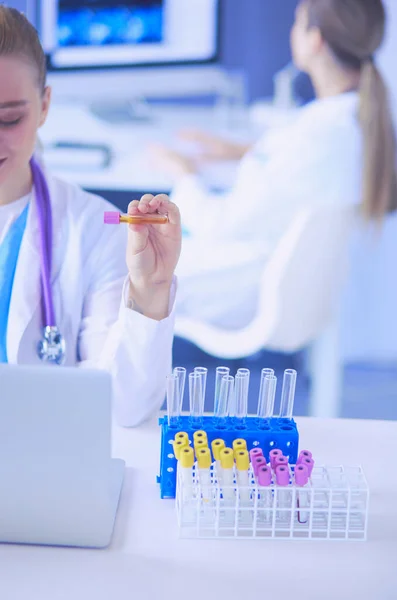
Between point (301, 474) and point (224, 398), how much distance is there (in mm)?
131

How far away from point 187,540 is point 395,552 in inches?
7.8

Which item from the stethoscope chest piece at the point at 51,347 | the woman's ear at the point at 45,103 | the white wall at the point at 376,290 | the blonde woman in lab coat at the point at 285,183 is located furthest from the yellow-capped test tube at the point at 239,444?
the white wall at the point at 376,290

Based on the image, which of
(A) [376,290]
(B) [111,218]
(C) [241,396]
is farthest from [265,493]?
(A) [376,290]

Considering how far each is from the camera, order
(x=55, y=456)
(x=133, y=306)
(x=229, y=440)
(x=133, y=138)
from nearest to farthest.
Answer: (x=55, y=456) → (x=229, y=440) → (x=133, y=306) → (x=133, y=138)

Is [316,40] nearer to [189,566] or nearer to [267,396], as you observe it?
[267,396]

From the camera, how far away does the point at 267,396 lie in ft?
2.78

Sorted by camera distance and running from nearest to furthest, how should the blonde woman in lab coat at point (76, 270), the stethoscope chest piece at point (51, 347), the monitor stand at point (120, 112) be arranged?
the blonde woman in lab coat at point (76, 270) → the stethoscope chest piece at point (51, 347) → the monitor stand at point (120, 112)

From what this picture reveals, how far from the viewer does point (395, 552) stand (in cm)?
73

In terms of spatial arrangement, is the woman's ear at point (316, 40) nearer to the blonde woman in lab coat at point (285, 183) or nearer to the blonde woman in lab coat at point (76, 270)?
the blonde woman in lab coat at point (285, 183)

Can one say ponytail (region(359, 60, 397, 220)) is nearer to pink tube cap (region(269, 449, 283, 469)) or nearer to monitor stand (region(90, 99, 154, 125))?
monitor stand (region(90, 99, 154, 125))

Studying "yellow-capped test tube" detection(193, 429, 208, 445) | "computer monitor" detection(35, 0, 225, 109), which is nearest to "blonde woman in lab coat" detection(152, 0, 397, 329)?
"computer monitor" detection(35, 0, 225, 109)

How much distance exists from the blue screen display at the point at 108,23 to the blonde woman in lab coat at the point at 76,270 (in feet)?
5.22

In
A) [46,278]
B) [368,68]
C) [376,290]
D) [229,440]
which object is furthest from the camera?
[376,290]

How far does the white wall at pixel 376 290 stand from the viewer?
3.01 meters
